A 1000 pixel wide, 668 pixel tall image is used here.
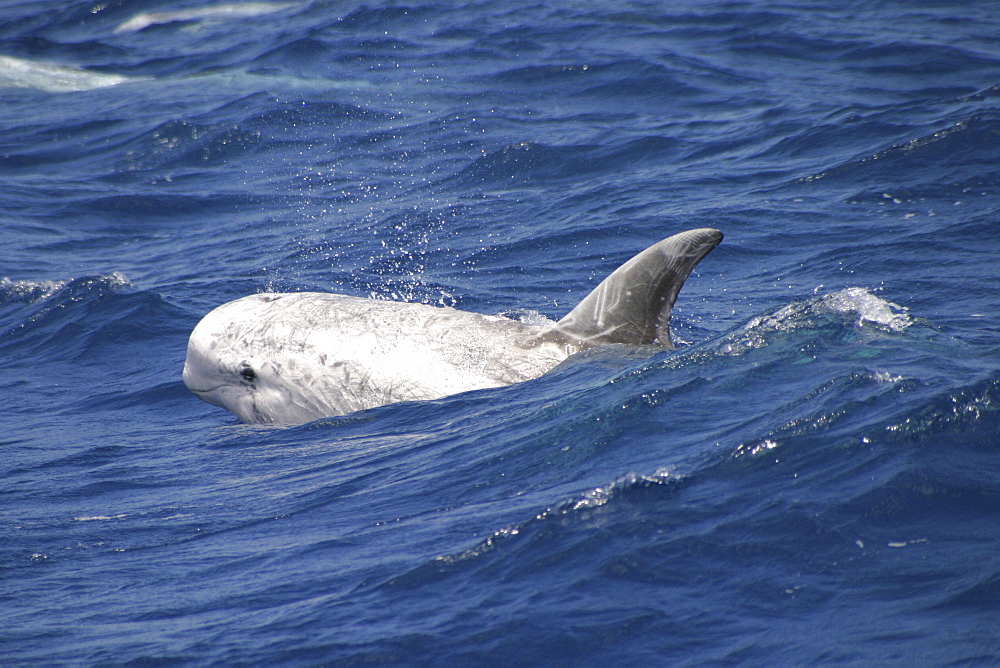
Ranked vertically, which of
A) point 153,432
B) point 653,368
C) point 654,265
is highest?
point 654,265

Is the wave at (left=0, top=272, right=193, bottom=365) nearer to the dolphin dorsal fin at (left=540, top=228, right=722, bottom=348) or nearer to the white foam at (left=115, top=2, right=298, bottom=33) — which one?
the dolphin dorsal fin at (left=540, top=228, right=722, bottom=348)

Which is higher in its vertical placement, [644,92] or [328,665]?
[644,92]

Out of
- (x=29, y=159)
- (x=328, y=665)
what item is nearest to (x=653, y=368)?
(x=328, y=665)

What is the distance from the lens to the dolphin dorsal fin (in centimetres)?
798

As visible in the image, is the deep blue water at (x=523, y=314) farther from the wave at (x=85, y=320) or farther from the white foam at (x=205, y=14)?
the white foam at (x=205, y=14)

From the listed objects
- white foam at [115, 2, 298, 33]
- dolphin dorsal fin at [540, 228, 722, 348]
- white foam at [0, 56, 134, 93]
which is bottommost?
dolphin dorsal fin at [540, 228, 722, 348]

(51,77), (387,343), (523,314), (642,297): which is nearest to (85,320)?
(523,314)

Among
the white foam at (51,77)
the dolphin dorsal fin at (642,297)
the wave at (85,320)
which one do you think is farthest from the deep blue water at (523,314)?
the dolphin dorsal fin at (642,297)

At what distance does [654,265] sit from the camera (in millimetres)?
8070

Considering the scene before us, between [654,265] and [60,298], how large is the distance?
8797mm

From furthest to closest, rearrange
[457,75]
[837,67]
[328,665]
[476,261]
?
[457,75] → [837,67] → [476,261] → [328,665]

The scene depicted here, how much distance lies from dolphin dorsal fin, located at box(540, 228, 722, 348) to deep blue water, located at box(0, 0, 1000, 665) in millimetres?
298

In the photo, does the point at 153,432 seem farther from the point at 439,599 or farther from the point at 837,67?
the point at 837,67

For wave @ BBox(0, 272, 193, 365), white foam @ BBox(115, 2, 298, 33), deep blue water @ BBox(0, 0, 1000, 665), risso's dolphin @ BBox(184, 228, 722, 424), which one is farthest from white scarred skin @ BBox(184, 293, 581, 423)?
white foam @ BBox(115, 2, 298, 33)
